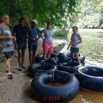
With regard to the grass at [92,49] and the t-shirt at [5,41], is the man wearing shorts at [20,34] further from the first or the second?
the grass at [92,49]

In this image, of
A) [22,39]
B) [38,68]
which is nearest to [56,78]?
[38,68]

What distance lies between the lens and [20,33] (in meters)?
6.55

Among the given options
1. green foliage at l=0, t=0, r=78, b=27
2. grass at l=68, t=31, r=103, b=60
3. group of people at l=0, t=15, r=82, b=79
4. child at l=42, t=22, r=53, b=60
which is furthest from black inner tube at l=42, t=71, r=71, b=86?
grass at l=68, t=31, r=103, b=60

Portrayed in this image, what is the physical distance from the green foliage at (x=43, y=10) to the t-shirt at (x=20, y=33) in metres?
2.44

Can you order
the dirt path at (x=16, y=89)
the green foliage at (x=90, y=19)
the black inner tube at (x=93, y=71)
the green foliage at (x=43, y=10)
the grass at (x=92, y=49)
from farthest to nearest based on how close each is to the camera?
the green foliage at (x=90, y=19) → the grass at (x=92, y=49) → the green foliage at (x=43, y=10) → the black inner tube at (x=93, y=71) → the dirt path at (x=16, y=89)

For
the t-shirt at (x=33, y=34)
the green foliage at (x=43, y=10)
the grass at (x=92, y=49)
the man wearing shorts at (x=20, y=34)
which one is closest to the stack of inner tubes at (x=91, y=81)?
the t-shirt at (x=33, y=34)

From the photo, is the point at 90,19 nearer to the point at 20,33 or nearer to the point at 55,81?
the point at 20,33

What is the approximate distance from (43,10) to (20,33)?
3600 mm

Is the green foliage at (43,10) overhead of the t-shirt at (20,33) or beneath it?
overhead

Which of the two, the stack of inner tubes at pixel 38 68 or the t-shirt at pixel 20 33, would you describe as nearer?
the t-shirt at pixel 20 33

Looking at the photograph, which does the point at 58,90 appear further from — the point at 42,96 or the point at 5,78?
the point at 5,78

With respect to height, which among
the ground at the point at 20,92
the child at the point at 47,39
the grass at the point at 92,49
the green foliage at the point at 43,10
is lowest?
the grass at the point at 92,49

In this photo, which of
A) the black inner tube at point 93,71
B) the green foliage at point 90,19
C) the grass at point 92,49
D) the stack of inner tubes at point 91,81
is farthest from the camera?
the green foliage at point 90,19

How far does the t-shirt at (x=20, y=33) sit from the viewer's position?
6.52 metres
